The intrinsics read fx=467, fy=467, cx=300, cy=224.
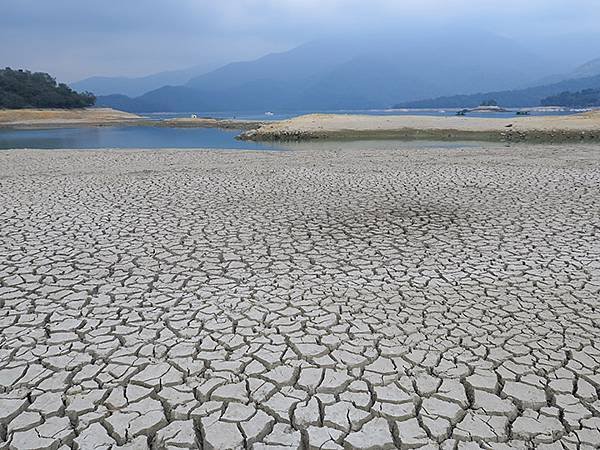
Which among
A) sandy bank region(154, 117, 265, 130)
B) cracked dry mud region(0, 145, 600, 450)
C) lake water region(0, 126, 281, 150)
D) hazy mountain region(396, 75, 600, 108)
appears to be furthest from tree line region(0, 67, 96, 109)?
hazy mountain region(396, 75, 600, 108)

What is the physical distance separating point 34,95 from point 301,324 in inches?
3000

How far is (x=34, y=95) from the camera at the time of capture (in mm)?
66500

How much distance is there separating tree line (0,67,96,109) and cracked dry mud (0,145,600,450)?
2654 inches

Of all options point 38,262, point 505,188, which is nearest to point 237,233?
point 38,262

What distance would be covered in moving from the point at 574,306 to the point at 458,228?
218 centimetres

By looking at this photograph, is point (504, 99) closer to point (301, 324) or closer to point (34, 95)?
point (34, 95)

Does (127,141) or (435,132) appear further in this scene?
(127,141)

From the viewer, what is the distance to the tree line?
62500mm

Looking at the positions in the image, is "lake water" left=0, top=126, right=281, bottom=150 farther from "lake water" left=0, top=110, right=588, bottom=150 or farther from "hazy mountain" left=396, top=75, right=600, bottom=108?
"hazy mountain" left=396, top=75, right=600, bottom=108

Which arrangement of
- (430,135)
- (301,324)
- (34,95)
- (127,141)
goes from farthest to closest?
(34,95) → (127,141) → (430,135) → (301,324)

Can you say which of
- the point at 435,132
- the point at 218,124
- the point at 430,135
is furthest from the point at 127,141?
the point at 218,124

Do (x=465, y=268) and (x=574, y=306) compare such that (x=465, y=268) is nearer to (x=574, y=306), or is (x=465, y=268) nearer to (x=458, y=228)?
(x=574, y=306)

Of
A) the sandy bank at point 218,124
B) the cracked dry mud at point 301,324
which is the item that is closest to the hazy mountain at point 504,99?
the sandy bank at point 218,124

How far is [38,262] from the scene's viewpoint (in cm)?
443
